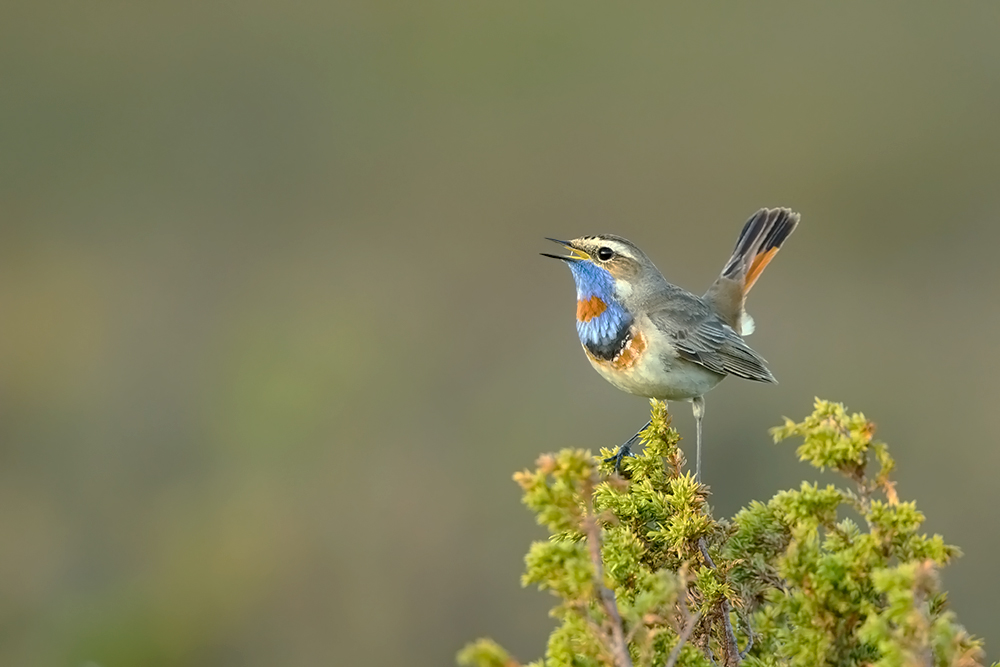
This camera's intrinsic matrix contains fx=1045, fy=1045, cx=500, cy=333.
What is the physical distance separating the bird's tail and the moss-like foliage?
2315mm

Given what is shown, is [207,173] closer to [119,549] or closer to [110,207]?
[110,207]

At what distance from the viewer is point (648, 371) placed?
340 cm

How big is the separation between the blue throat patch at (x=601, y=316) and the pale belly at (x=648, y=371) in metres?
0.05

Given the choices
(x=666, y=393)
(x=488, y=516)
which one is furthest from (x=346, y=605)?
(x=666, y=393)

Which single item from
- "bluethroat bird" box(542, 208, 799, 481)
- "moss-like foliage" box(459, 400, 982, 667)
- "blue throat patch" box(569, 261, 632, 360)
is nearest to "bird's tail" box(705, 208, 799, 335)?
"bluethroat bird" box(542, 208, 799, 481)

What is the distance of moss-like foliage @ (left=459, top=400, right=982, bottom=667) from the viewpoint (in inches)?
53.7

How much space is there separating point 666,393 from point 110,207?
8.14m

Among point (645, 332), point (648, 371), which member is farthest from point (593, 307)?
point (648, 371)

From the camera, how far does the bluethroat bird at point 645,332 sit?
3438 millimetres

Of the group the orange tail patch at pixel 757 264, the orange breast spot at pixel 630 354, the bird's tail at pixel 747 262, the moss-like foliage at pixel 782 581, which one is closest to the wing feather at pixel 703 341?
the orange breast spot at pixel 630 354

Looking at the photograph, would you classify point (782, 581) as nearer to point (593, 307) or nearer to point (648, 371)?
point (648, 371)

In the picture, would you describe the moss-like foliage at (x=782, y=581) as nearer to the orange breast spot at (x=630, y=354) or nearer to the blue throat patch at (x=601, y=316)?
the orange breast spot at (x=630, y=354)

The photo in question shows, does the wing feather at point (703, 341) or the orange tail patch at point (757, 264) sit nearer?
the wing feather at point (703, 341)

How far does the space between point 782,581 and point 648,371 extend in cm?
145
